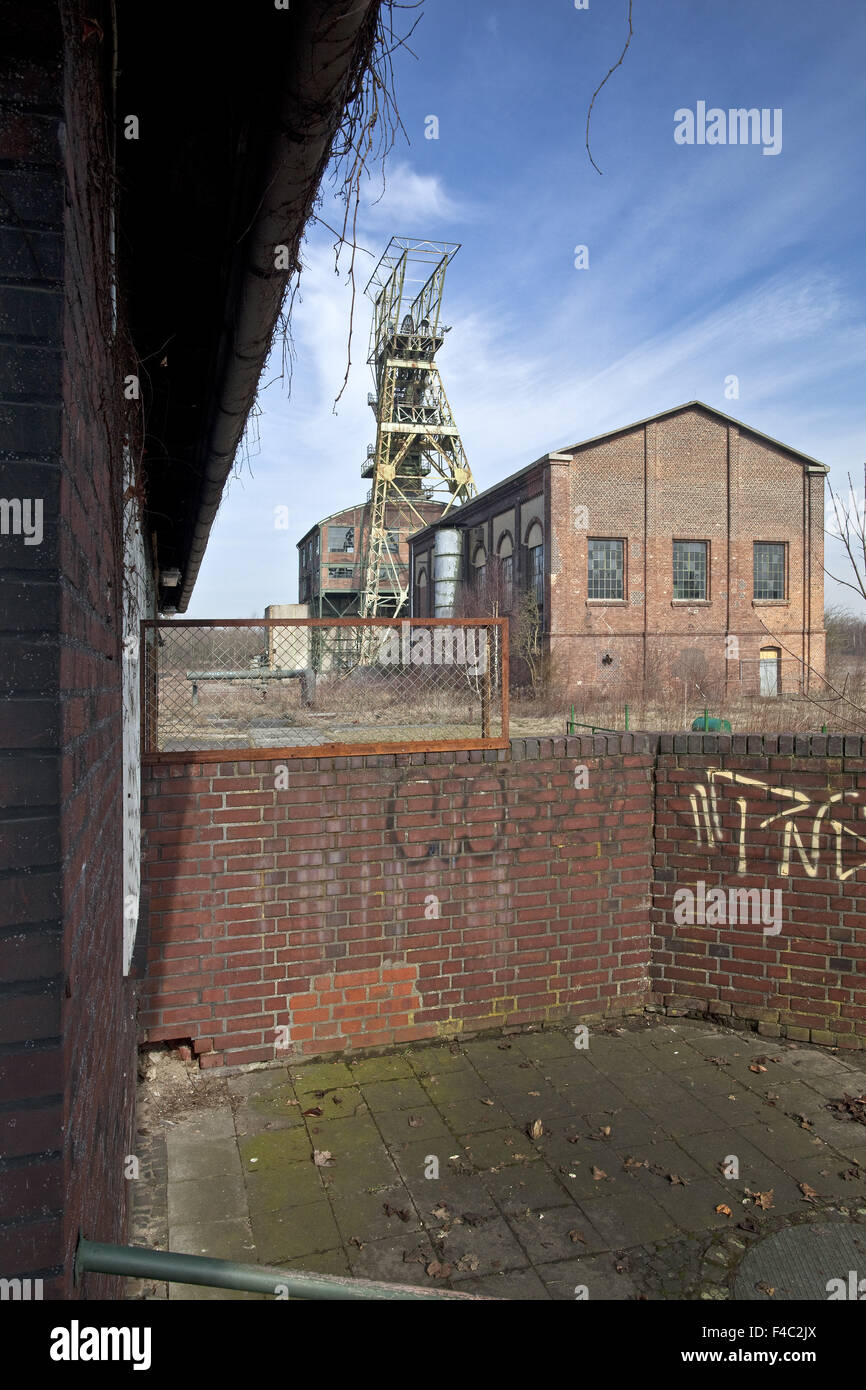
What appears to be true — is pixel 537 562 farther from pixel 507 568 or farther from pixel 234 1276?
pixel 234 1276

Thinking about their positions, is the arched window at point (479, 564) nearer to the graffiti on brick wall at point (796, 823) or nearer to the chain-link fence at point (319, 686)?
the chain-link fence at point (319, 686)

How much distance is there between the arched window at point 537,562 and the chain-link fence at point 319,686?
1995 centimetres

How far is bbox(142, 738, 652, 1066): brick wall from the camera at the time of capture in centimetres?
466

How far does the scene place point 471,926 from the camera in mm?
5160

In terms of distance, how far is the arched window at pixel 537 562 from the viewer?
26219 mm

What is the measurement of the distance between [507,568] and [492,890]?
2531cm

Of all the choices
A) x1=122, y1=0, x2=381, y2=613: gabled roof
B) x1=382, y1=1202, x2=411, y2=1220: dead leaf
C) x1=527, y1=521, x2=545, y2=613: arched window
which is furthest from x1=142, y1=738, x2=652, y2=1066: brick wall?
x1=527, y1=521, x2=545, y2=613: arched window

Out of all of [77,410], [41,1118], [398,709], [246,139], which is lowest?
[41,1118]

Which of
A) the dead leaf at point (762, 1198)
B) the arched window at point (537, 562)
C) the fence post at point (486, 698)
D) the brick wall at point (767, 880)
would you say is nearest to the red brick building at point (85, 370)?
the dead leaf at point (762, 1198)

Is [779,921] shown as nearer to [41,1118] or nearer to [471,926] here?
[471,926]

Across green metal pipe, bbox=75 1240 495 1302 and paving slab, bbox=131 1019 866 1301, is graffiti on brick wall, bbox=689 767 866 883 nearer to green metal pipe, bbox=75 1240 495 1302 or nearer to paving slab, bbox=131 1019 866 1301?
paving slab, bbox=131 1019 866 1301
